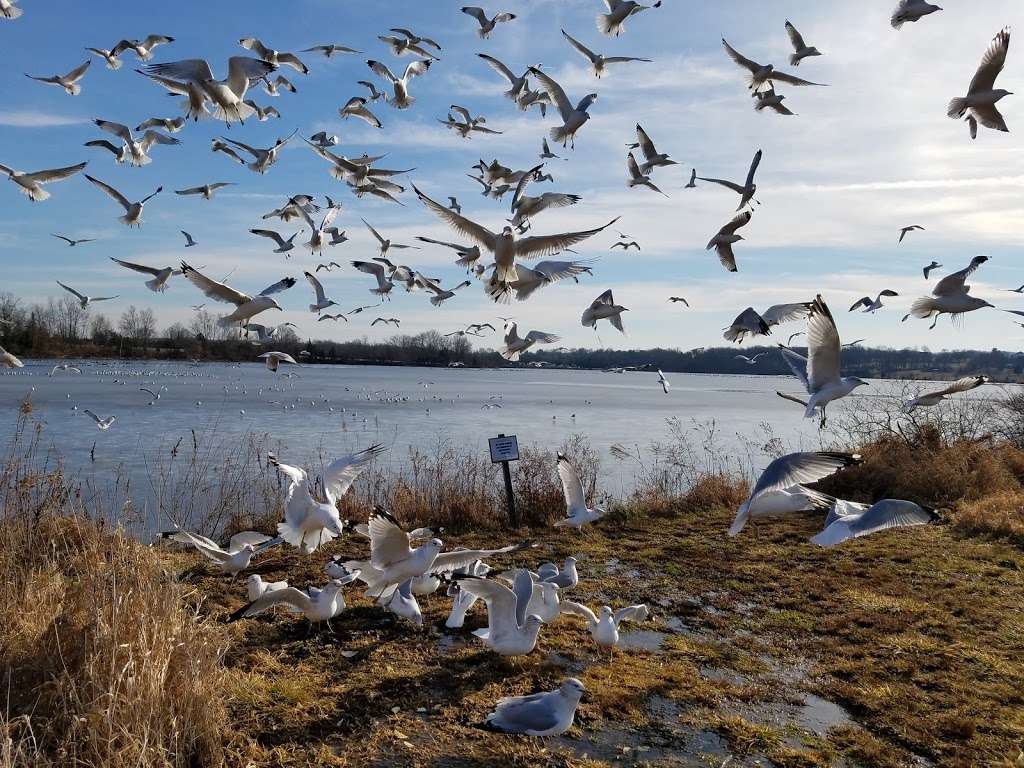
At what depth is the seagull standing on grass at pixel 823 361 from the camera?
5.02m

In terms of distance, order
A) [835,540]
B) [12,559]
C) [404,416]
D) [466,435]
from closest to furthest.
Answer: [835,540] → [12,559] → [466,435] → [404,416]

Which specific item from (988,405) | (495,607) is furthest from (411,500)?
(988,405)

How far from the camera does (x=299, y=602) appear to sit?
516 cm

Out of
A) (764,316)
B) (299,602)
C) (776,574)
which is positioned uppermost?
(764,316)

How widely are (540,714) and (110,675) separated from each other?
2.17 meters

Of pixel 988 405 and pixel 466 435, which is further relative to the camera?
pixel 466 435

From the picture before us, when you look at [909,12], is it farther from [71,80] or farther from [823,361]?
[71,80]

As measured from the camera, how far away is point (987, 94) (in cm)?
604

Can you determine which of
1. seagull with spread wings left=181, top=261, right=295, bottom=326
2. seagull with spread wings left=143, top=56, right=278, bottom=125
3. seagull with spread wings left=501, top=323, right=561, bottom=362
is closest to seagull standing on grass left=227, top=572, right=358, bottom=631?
seagull with spread wings left=181, top=261, right=295, bottom=326

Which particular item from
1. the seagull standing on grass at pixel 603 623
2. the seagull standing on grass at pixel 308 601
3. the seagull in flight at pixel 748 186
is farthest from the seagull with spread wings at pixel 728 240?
the seagull standing on grass at pixel 308 601

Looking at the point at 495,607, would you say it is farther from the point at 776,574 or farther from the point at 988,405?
the point at 988,405

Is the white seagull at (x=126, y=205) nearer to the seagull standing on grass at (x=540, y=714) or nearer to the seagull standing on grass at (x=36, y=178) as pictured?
the seagull standing on grass at (x=36, y=178)

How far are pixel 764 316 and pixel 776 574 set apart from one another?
307 centimetres

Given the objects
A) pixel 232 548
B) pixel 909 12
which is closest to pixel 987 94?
pixel 909 12
